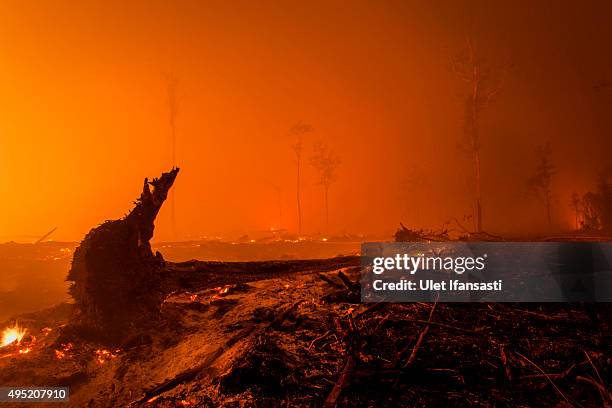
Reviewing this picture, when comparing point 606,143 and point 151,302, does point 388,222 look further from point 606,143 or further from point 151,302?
point 151,302

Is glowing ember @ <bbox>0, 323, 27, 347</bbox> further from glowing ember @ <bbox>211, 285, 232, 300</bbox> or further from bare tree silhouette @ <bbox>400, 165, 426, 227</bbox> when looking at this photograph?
bare tree silhouette @ <bbox>400, 165, 426, 227</bbox>

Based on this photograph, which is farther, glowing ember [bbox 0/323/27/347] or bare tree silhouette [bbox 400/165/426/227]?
bare tree silhouette [bbox 400/165/426/227]

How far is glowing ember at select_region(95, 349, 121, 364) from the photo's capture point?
17.1ft

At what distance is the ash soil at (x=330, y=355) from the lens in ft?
11.6

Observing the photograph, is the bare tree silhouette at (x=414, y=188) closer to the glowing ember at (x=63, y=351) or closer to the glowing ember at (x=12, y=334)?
the glowing ember at (x=12, y=334)

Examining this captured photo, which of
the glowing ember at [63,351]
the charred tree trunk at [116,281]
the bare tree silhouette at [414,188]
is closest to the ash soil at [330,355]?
the glowing ember at [63,351]

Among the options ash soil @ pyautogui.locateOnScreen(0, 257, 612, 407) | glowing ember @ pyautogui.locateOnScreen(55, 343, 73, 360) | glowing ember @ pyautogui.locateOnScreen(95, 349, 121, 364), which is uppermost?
ash soil @ pyautogui.locateOnScreen(0, 257, 612, 407)

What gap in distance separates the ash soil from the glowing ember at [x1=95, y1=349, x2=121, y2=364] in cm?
2

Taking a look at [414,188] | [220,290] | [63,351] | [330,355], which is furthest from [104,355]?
[414,188]

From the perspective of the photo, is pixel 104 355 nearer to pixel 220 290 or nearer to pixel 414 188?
pixel 220 290

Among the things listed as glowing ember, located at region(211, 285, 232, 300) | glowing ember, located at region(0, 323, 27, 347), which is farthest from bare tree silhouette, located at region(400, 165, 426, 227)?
glowing ember, located at region(0, 323, 27, 347)

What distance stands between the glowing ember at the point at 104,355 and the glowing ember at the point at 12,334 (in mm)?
1560

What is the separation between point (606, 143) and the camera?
58219mm

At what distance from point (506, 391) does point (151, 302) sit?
5.48 m
